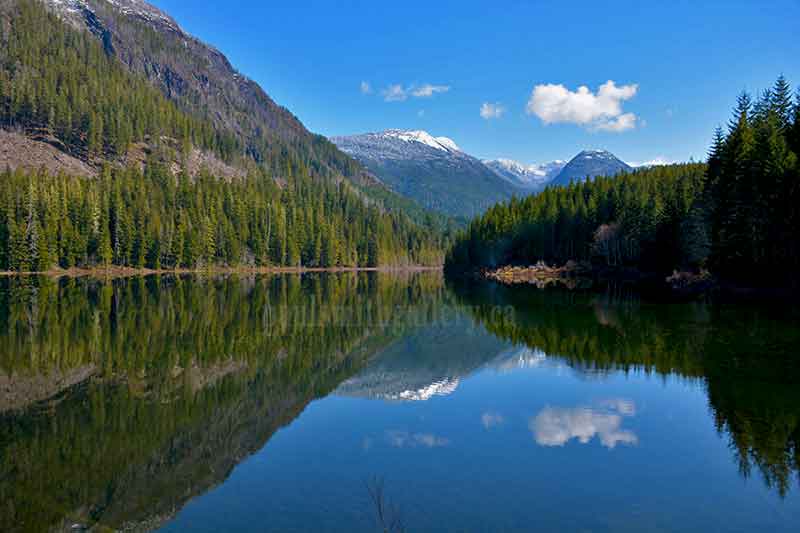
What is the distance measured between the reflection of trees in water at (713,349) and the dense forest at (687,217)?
12.6 meters

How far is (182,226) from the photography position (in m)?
133

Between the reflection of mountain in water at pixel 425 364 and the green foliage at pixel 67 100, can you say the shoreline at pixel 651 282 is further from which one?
the green foliage at pixel 67 100

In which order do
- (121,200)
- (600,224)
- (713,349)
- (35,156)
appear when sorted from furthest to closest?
(35,156) < (121,200) < (600,224) < (713,349)

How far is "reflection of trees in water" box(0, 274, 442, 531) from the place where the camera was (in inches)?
488

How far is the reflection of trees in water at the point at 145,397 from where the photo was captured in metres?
12.4

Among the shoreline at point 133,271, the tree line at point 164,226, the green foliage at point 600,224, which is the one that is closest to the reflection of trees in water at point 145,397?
the green foliage at point 600,224

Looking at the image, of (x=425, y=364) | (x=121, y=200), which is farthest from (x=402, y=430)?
(x=121, y=200)

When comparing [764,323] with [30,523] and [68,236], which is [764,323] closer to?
[30,523]

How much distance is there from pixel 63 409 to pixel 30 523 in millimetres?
8114

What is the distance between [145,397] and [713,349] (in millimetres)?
24462

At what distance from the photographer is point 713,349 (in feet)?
88.6

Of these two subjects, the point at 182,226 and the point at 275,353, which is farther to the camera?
the point at 182,226

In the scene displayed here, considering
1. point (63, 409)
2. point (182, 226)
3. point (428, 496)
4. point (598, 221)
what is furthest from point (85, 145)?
point (428, 496)

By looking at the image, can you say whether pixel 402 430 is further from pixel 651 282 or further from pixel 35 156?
pixel 35 156
